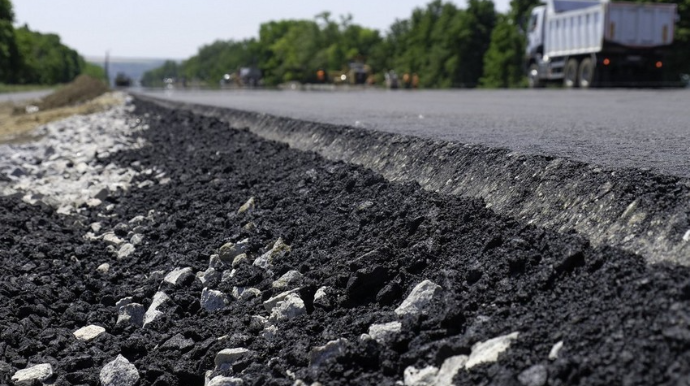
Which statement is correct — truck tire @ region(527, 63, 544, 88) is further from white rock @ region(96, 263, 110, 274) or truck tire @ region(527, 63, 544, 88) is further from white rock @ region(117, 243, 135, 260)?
white rock @ region(96, 263, 110, 274)

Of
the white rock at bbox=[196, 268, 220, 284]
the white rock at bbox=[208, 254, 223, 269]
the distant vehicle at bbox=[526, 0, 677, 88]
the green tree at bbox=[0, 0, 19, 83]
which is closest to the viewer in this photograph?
the white rock at bbox=[196, 268, 220, 284]

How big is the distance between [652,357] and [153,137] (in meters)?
11.8

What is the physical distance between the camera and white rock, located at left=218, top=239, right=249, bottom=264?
5125 millimetres

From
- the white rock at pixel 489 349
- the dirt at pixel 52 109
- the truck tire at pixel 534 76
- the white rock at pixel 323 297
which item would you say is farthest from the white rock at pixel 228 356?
the truck tire at pixel 534 76

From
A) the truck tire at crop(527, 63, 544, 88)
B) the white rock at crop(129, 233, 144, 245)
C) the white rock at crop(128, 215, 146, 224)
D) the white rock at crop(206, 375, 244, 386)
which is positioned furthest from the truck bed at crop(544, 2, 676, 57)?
the white rock at crop(206, 375, 244, 386)

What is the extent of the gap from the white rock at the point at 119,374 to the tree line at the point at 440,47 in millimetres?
32200

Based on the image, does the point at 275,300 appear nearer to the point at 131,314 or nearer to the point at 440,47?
the point at 131,314

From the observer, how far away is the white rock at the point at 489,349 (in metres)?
2.64

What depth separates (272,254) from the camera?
15.8 ft

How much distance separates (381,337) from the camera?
3154mm

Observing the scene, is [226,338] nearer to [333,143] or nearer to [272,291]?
[272,291]

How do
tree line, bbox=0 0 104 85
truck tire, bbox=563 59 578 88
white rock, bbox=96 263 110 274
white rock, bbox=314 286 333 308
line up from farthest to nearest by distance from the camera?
tree line, bbox=0 0 104 85, truck tire, bbox=563 59 578 88, white rock, bbox=96 263 110 274, white rock, bbox=314 286 333 308

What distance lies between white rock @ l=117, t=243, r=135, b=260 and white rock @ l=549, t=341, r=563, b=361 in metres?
4.09

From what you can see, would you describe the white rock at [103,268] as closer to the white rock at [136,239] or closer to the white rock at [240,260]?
the white rock at [136,239]
